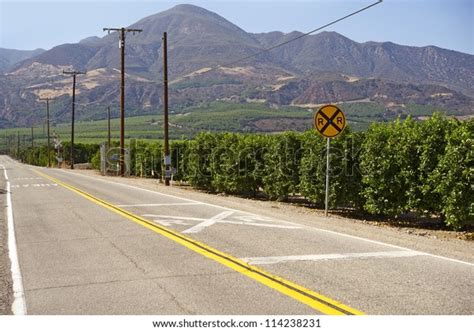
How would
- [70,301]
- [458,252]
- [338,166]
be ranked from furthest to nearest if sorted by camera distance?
1. [338,166]
2. [458,252]
3. [70,301]

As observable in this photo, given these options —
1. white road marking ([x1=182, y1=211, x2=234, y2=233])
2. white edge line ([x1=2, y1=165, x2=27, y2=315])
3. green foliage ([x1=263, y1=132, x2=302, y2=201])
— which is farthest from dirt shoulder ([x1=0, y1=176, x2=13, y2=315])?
green foliage ([x1=263, y1=132, x2=302, y2=201])

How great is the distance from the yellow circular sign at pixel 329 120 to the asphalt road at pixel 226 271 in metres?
3.29

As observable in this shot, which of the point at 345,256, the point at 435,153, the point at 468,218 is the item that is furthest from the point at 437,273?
the point at 435,153

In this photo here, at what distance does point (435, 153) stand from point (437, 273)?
7.01 metres

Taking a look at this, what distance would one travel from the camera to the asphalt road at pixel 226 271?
657cm

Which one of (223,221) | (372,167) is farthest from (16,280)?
(372,167)

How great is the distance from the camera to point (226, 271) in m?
8.26

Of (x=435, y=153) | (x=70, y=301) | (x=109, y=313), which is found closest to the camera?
(x=109, y=313)

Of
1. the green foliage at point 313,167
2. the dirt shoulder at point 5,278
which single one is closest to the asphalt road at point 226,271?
the dirt shoulder at point 5,278

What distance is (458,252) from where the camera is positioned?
9.99 m

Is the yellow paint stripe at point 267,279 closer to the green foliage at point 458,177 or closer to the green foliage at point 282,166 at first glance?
the green foliage at point 458,177

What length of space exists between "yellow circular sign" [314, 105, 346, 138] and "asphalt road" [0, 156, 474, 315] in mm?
3294

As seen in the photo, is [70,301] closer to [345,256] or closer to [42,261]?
[42,261]
